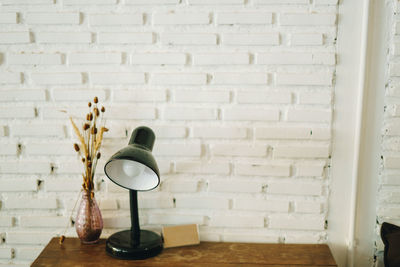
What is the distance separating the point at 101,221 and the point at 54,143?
426mm

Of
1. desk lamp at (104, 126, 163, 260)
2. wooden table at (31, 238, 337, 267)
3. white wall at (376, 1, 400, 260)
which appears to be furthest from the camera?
white wall at (376, 1, 400, 260)

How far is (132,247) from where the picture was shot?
1494mm

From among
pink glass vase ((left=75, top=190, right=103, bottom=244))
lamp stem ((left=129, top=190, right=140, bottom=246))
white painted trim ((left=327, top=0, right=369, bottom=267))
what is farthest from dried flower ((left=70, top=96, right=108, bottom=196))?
white painted trim ((left=327, top=0, right=369, bottom=267))

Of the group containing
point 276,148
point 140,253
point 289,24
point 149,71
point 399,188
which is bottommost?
point 140,253

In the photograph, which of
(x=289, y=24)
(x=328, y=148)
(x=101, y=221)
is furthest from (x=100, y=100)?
(x=328, y=148)

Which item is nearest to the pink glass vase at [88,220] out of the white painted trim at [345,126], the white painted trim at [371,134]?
the white painted trim at [345,126]

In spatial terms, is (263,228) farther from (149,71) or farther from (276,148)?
(149,71)

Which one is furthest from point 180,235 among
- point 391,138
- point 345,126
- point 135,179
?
point 391,138

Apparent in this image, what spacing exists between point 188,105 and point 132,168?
0.42 metres

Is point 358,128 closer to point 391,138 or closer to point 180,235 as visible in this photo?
point 391,138

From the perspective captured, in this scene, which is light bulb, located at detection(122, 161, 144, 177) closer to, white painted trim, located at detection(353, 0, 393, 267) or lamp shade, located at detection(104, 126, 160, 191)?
lamp shade, located at detection(104, 126, 160, 191)

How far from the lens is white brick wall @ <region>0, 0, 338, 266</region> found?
1.61 m

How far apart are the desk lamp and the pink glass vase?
93 mm

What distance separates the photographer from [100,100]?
5.48 ft
